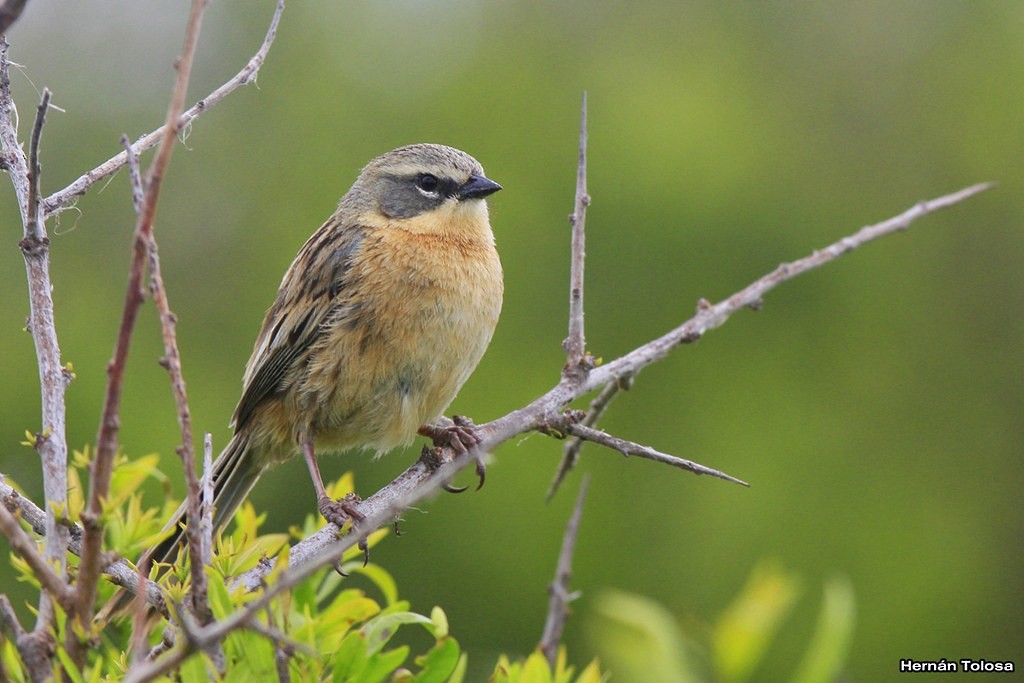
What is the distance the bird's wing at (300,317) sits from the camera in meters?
4.63

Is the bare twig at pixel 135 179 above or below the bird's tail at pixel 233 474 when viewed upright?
above

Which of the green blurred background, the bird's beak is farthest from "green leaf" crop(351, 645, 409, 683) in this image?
the green blurred background

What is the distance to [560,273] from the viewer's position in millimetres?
9016

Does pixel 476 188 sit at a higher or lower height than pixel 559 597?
higher

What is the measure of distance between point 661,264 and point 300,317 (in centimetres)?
531

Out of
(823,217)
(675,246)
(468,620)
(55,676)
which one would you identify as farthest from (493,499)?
(55,676)

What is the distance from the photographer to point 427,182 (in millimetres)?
4906

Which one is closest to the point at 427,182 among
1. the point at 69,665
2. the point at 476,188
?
the point at 476,188

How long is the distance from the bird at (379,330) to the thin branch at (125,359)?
200cm

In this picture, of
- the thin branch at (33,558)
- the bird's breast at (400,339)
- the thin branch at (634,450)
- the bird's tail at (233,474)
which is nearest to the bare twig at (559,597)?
the thin branch at (634,450)

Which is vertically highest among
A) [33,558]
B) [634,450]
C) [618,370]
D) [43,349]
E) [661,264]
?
[661,264]

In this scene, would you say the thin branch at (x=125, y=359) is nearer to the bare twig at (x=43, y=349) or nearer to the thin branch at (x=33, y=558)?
the thin branch at (x=33, y=558)

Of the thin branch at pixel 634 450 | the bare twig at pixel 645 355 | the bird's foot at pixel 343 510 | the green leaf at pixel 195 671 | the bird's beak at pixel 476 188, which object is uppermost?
the bird's beak at pixel 476 188

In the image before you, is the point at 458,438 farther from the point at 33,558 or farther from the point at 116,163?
the point at 33,558
